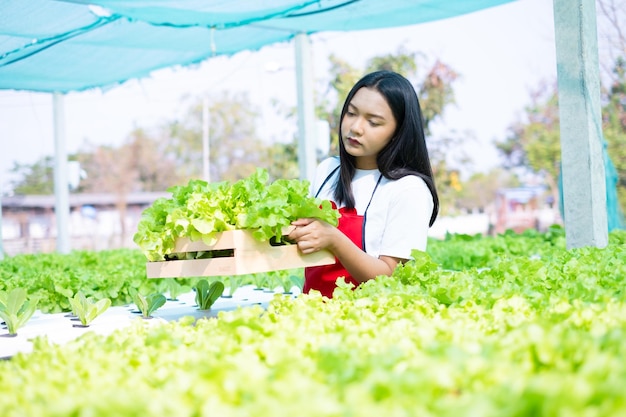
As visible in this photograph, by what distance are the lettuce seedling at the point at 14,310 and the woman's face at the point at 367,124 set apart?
1.50m

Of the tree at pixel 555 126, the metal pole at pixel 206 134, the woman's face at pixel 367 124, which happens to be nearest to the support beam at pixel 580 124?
the woman's face at pixel 367 124

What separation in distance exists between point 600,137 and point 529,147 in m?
21.5

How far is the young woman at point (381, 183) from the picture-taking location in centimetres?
291

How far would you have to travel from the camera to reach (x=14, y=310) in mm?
2883

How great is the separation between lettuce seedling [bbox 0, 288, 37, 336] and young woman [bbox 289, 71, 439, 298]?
1.20 meters

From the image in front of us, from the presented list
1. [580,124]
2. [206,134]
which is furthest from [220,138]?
[580,124]

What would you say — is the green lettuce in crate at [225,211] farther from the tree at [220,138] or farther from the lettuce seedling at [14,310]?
the tree at [220,138]

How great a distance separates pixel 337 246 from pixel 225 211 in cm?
45

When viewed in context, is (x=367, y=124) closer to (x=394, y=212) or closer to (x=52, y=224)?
(x=394, y=212)

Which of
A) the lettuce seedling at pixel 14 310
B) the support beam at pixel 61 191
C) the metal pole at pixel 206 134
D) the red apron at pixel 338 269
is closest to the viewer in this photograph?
the lettuce seedling at pixel 14 310

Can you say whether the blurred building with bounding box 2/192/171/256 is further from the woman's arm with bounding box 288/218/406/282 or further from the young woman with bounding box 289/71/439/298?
the woman's arm with bounding box 288/218/406/282

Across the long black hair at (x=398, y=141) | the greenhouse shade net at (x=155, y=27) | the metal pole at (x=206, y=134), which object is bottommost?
the long black hair at (x=398, y=141)

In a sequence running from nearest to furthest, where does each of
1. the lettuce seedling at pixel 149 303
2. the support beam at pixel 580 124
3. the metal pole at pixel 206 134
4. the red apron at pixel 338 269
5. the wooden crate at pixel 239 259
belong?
→ the wooden crate at pixel 239 259, the red apron at pixel 338 269, the lettuce seedling at pixel 149 303, the support beam at pixel 580 124, the metal pole at pixel 206 134

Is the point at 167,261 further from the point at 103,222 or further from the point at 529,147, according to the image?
the point at 103,222
